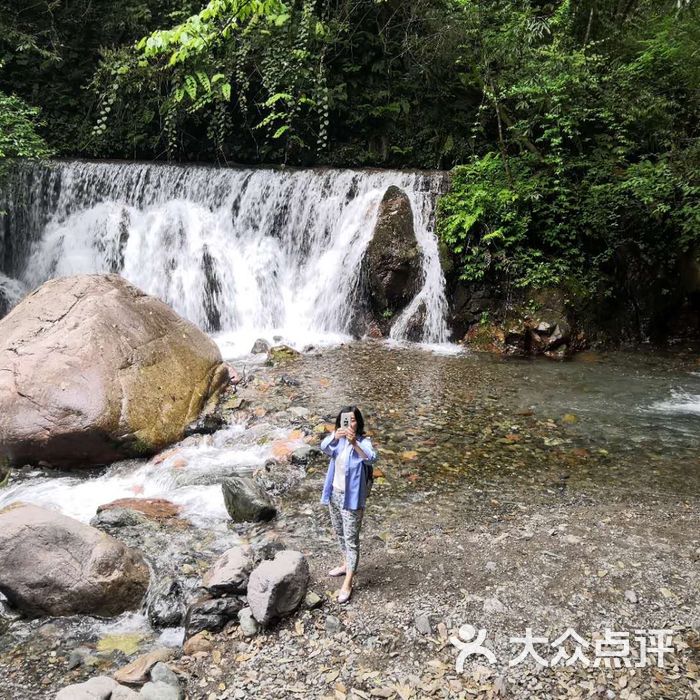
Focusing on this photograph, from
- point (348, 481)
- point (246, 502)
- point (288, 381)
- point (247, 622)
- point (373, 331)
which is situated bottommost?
point (247, 622)

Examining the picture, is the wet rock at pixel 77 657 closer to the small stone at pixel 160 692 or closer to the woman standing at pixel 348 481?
the small stone at pixel 160 692

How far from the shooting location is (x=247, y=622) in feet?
12.0

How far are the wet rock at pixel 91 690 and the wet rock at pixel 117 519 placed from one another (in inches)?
73.9

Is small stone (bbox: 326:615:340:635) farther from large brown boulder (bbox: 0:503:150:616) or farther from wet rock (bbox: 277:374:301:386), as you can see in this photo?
wet rock (bbox: 277:374:301:386)

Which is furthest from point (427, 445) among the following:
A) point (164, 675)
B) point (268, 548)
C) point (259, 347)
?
point (259, 347)

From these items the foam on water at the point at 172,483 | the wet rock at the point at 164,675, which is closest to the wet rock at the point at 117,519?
the foam on water at the point at 172,483

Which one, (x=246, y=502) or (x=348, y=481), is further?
(x=246, y=502)

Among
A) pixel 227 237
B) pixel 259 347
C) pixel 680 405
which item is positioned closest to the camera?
pixel 680 405

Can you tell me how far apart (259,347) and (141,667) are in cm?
698

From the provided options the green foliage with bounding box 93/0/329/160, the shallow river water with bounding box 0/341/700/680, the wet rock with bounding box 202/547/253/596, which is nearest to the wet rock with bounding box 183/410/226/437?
Result: the shallow river water with bounding box 0/341/700/680

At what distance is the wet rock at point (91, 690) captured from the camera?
3000 mm

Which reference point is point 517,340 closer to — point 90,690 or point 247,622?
point 247,622

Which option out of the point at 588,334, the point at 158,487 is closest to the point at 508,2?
the point at 588,334

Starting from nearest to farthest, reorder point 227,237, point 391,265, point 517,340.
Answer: point 517,340 < point 391,265 < point 227,237
